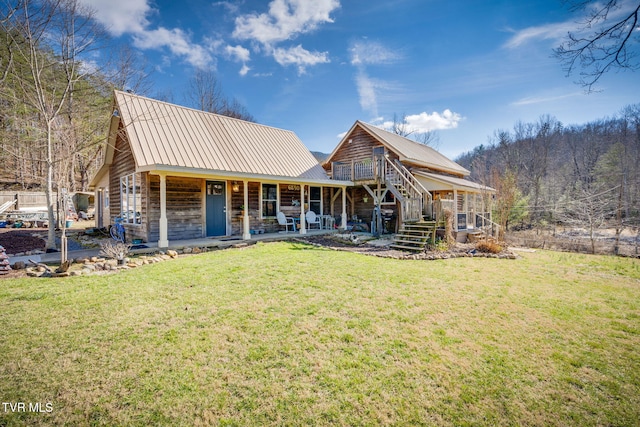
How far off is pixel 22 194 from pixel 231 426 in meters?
25.4

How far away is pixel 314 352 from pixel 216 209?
9126mm

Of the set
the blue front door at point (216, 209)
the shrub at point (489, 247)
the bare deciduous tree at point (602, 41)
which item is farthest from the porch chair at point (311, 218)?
the bare deciduous tree at point (602, 41)

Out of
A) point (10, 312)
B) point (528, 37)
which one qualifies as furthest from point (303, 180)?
point (10, 312)

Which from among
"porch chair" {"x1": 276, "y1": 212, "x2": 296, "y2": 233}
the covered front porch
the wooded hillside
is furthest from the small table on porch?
the wooded hillside

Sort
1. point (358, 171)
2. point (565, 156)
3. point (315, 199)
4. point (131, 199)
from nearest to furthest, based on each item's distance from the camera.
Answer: point (131, 199)
point (358, 171)
point (315, 199)
point (565, 156)

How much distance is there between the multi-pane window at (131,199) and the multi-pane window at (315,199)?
25.6 ft

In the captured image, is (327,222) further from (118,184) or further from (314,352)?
(314,352)

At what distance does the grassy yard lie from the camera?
2.32m

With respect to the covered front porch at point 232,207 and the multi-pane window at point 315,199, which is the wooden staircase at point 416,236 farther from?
the multi-pane window at point 315,199

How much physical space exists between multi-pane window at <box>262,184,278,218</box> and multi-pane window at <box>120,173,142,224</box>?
15.7ft

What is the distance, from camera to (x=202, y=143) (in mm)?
11023

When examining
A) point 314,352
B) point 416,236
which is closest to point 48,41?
point 314,352

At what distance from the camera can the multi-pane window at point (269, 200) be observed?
12484 millimetres

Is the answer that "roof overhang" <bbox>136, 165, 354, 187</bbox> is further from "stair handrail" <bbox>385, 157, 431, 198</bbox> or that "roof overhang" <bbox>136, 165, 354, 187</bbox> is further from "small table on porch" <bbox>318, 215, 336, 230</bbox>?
"stair handrail" <bbox>385, 157, 431, 198</bbox>
